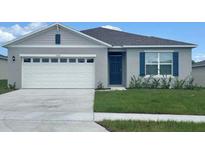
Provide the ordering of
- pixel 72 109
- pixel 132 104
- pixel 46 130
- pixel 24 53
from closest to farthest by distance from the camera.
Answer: pixel 46 130 < pixel 72 109 < pixel 132 104 < pixel 24 53

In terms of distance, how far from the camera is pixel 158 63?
18.5 metres

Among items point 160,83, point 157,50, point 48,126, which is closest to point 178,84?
point 160,83

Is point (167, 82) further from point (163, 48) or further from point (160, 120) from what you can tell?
point (160, 120)

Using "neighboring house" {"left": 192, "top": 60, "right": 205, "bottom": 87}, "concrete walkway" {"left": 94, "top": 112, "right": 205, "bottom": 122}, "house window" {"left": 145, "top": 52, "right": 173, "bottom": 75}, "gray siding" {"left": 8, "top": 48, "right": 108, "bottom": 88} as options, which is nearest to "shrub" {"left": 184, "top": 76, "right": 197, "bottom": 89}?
"house window" {"left": 145, "top": 52, "right": 173, "bottom": 75}

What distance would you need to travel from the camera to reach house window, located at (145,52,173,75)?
18.5 m

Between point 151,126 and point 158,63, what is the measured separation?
38.9 ft

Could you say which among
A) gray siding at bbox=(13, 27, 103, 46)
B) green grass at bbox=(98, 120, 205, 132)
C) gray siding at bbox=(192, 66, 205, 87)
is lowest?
green grass at bbox=(98, 120, 205, 132)

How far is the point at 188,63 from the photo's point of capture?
18.5 metres

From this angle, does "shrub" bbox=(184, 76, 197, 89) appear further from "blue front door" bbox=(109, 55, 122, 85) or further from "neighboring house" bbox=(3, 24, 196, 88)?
"blue front door" bbox=(109, 55, 122, 85)

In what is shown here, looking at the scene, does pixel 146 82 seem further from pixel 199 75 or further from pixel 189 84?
pixel 199 75

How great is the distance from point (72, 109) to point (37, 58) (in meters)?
9.33

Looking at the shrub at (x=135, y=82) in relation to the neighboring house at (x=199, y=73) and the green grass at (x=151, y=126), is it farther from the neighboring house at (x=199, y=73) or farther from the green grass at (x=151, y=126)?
the green grass at (x=151, y=126)

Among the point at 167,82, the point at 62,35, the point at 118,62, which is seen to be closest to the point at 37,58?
the point at 62,35

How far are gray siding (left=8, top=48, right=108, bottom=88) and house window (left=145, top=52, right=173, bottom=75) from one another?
312 cm
